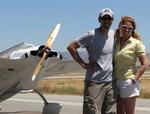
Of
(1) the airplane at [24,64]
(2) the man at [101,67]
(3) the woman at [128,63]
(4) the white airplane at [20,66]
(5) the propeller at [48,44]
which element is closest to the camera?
(3) the woman at [128,63]

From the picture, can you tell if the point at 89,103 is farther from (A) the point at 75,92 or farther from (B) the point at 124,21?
(A) the point at 75,92

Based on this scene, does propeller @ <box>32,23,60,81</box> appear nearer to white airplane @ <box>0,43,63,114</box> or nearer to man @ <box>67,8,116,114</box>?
white airplane @ <box>0,43,63,114</box>

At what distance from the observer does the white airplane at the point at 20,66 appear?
9.58 m

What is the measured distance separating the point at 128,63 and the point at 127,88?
12.5 inches

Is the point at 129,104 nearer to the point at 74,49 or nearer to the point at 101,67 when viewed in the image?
the point at 101,67

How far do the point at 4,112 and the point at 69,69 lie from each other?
6.70 feet

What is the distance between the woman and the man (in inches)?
4.6

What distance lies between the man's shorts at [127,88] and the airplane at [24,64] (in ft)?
9.93

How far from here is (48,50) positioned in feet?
29.6

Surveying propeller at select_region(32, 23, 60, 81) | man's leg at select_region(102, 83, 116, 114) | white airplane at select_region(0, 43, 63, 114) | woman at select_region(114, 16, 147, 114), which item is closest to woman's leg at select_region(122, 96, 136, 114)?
woman at select_region(114, 16, 147, 114)

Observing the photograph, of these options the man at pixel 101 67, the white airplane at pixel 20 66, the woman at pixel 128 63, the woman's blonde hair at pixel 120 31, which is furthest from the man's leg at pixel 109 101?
the white airplane at pixel 20 66

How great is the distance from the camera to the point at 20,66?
32.6ft

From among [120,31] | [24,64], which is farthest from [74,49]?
[24,64]

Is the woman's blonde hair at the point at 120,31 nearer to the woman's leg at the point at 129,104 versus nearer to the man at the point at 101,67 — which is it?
the man at the point at 101,67
